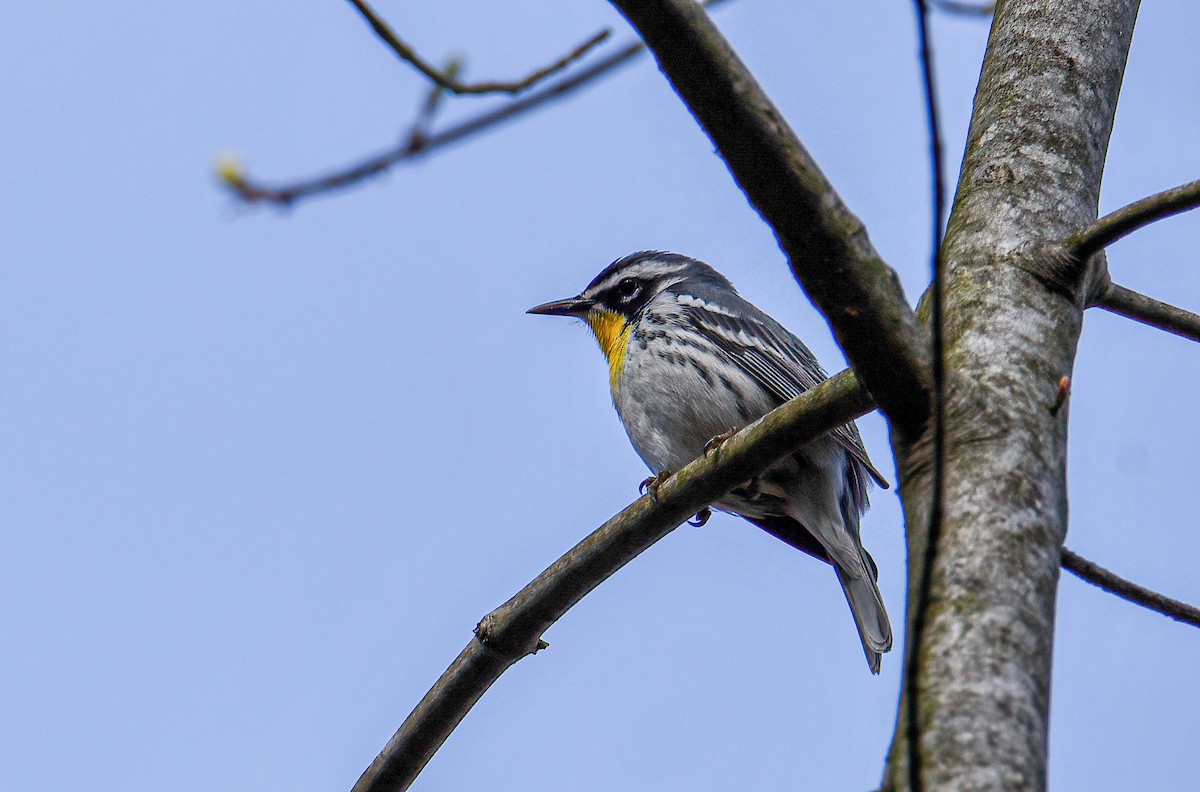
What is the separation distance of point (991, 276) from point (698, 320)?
4.00 metres

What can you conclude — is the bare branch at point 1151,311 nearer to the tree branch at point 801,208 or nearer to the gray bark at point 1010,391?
the gray bark at point 1010,391

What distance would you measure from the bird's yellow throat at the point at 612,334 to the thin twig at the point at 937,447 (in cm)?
462

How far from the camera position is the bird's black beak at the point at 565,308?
761 centimetres

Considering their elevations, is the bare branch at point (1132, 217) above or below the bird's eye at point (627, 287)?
below

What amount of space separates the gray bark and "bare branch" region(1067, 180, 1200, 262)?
45 mm

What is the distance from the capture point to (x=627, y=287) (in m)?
7.54

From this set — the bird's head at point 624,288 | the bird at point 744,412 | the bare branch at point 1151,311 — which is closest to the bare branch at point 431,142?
the bare branch at point 1151,311

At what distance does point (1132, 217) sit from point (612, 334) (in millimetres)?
4873

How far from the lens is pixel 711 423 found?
6.22 meters

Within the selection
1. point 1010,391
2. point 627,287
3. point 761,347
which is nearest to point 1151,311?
point 1010,391

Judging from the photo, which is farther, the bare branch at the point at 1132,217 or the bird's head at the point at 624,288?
the bird's head at the point at 624,288

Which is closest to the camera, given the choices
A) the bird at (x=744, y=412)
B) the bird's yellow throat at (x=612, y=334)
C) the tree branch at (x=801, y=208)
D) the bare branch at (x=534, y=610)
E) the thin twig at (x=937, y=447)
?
the thin twig at (x=937, y=447)

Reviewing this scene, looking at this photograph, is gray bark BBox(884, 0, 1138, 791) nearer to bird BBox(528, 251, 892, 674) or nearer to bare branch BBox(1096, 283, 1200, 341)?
bare branch BBox(1096, 283, 1200, 341)

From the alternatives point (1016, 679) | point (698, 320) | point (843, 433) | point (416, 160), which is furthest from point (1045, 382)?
point (698, 320)
